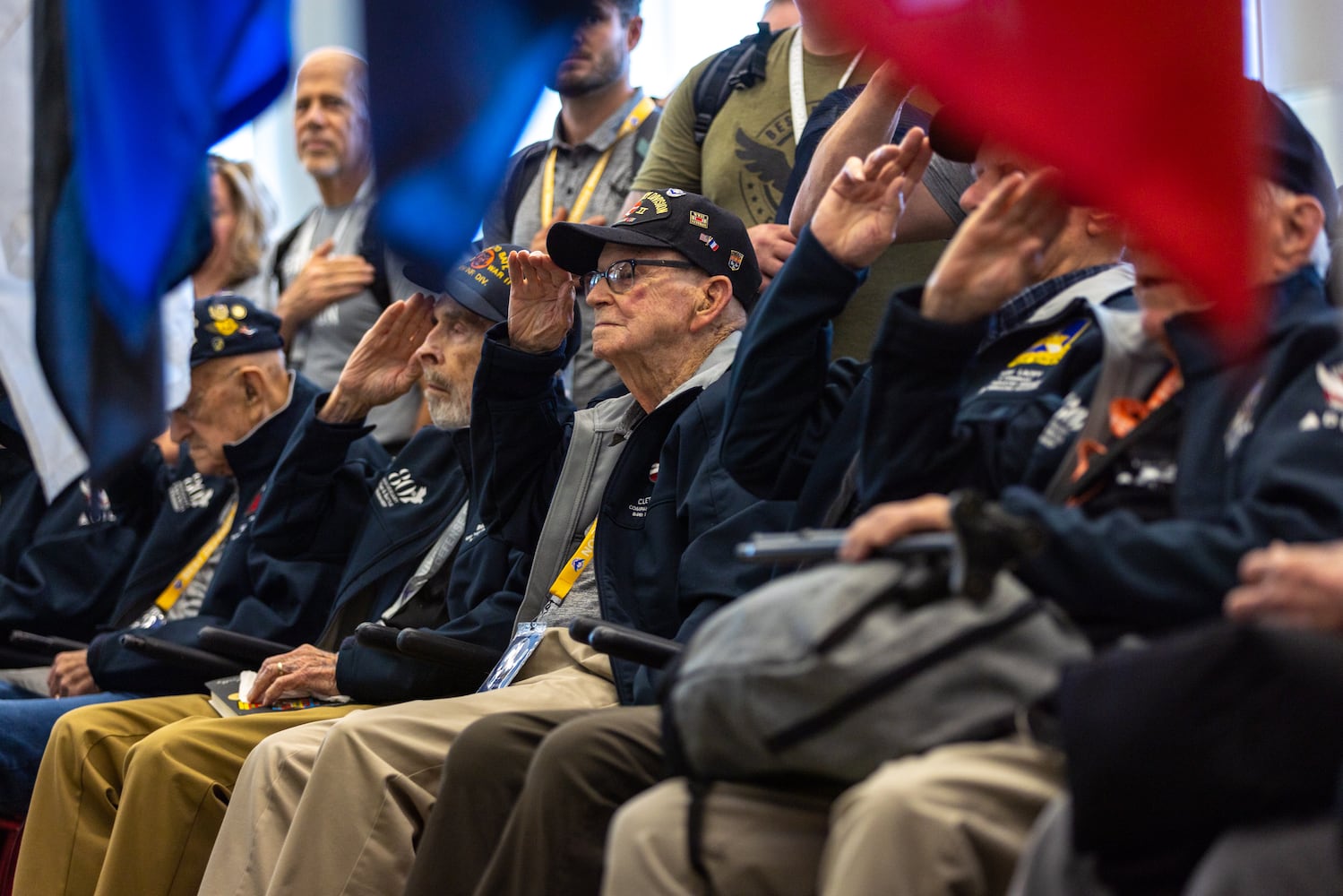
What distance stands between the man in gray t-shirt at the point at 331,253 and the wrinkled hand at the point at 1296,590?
129 inches

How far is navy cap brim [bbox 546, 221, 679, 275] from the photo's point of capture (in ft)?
11.1

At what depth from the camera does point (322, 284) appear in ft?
16.0

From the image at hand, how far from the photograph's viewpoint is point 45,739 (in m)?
3.83

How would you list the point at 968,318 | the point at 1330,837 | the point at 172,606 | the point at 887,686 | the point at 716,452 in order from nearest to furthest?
the point at 1330,837 < the point at 887,686 < the point at 968,318 < the point at 716,452 < the point at 172,606

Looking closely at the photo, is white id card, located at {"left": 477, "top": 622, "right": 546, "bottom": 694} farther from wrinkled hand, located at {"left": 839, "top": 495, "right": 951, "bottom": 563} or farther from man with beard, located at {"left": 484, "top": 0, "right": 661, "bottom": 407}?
wrinkled hand, located at {"left": 839, "top": 495, "right": 951, "bottom": 563}

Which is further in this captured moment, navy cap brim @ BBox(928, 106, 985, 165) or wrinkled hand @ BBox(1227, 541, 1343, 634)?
navy cap brim @ BBox(928, 106, 985, 165)

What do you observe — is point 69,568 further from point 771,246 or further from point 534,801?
point 534,801

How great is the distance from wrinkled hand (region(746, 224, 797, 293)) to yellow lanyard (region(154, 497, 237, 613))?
1668mm

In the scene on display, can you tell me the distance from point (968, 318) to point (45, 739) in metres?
2.56

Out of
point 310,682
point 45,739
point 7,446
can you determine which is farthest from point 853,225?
point 7,446

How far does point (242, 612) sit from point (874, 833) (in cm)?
259

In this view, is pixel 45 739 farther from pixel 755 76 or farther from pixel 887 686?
pixel 887 686

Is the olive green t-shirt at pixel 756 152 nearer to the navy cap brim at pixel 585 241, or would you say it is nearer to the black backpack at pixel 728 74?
the black backpack at pixel 728 74

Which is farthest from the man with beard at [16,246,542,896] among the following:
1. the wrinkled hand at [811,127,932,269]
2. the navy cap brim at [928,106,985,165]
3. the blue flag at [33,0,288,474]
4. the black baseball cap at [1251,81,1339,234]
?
the black baseball cap at [1251,81,1339,234]
